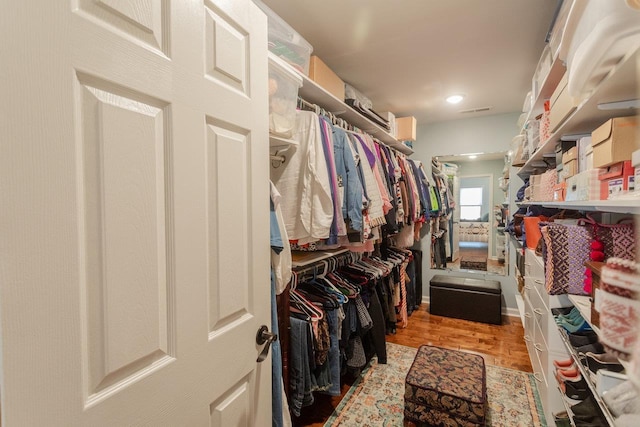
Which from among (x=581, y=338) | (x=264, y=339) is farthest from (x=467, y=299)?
(x=264, y=339)

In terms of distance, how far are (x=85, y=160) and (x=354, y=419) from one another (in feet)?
6.66

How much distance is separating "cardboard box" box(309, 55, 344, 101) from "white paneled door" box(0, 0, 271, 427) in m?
0.98

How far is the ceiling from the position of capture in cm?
168

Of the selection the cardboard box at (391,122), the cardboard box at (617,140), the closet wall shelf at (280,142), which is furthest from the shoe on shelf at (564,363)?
the cardboard box at (391,122)

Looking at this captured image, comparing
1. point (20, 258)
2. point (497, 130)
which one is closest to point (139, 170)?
point (20, 258)

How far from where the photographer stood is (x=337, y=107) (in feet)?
7.13

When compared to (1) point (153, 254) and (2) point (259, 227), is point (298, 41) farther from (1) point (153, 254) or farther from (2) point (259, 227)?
(1) point (153, 254)

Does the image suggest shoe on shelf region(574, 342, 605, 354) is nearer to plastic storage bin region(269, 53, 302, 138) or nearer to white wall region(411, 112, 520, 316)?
plastic storage bin region(269, 53, 302, 138)

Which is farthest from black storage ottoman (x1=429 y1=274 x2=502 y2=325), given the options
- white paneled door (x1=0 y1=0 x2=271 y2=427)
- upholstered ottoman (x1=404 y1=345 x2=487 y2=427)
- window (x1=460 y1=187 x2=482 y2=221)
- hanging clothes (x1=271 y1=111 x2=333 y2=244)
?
white paneled door (x1=0 y1=0 x2=271 y2=427)

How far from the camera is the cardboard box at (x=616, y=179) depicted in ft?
2.90

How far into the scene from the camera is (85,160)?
550mm

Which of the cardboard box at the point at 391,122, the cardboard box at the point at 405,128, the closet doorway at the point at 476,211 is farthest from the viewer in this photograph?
the closet doorway at the point at 476,211

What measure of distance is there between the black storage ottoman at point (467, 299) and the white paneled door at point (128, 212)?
3117 millimetres

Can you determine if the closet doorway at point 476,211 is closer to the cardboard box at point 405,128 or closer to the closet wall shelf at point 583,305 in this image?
the cardboard box at point 405,128
